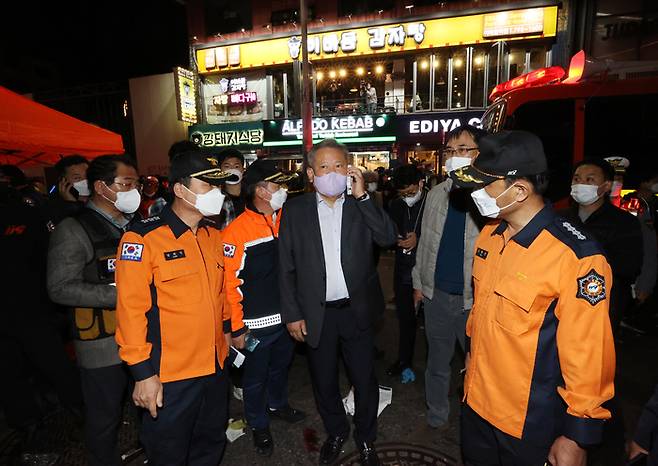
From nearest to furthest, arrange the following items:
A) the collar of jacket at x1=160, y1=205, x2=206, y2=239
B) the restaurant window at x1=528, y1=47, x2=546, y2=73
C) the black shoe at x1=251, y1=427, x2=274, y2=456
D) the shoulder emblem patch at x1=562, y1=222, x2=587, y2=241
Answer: the shoulder emblem patch at x1=562, y1=222, x2=587, y2=241 < the collar of jacket at x1=160, y1=205, x2=206, y2=239 < the black shoe at x1=251, y1=427, x2=274, y2=456 < the restaurant window at x1=528, y1=47, x2=546, y2=73

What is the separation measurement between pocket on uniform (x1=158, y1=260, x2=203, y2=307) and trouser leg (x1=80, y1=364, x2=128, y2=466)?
80cm

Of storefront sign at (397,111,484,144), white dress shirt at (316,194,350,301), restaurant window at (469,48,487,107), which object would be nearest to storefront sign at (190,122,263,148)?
storefront sign at (397,111,484,144)

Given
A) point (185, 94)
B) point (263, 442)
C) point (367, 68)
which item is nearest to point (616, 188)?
point (263, 442)

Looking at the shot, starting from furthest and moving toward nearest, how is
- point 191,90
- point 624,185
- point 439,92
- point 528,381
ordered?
point 191,90, point 439,92, point 624,185, point 528,381

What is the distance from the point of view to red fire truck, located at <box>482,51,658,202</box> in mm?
5977

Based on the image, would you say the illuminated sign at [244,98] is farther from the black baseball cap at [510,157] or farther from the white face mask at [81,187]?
the black baseball cap at [510,157]

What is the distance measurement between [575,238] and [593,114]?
5775 mm

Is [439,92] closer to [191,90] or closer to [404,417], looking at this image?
[191,90]

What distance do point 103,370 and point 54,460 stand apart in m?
1.31

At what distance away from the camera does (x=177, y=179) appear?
2.32m

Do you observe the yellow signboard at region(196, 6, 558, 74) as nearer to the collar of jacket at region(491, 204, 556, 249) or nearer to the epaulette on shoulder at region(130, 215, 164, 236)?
the epaulette on shoulder at region(130, 215, 164, 236)

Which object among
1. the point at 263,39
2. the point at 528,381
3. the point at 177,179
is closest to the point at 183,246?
the point at 177,179

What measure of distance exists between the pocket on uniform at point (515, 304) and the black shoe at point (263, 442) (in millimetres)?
2218

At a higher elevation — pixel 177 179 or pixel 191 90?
pixel 191 90
